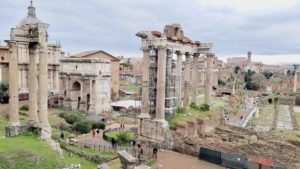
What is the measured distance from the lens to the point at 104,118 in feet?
132

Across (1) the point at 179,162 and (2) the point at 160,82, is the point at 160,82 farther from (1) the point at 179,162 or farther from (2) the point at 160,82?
(1) the point at 179,162

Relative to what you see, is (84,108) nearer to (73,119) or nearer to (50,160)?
(73,119)

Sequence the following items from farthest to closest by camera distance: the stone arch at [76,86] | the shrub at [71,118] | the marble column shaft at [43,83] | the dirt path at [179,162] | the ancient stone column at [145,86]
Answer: the stone arch at [76,86], the shrub at [71,118], the ancient stone column at [145,86], the marble column shaft at [43,83], the dirt path at [179,162]

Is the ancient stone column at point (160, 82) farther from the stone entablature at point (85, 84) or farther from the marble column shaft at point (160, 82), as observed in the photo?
the stone entablature at point (85, 84)

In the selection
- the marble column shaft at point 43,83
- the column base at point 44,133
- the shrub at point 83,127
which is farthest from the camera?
the shrub at point 83,127

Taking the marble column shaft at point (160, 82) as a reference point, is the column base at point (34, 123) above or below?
below

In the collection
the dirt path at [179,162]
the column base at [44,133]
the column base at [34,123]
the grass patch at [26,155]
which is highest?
the column base at [34,123]

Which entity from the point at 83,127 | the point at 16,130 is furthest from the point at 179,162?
the point at 83,127

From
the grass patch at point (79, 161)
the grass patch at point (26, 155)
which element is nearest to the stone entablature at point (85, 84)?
the grass patch at point (79, 161)

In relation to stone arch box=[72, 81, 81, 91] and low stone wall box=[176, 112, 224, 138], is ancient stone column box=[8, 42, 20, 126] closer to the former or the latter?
low stone wall box=[176, 112, 224, 138]

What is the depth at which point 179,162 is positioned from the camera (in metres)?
20.7

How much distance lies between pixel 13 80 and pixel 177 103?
1521 cm

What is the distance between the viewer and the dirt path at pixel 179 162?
65.1ft

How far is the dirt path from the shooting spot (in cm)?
1984
